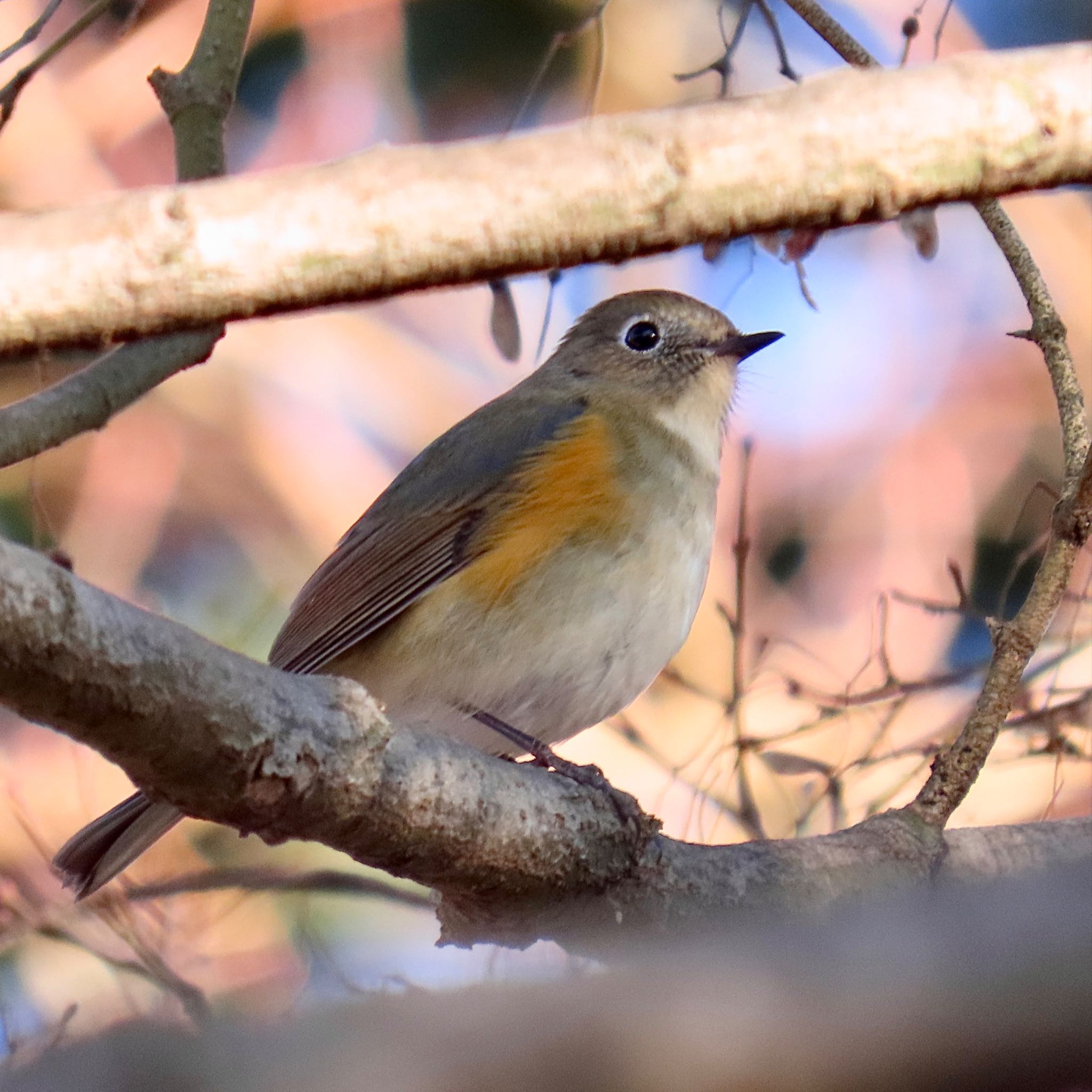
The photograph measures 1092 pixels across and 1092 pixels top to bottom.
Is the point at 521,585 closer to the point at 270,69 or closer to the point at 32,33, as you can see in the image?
the point at 32,33

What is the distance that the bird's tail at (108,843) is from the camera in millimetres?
3035

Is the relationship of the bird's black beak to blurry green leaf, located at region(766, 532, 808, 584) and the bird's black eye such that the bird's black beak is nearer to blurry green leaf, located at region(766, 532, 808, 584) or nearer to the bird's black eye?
the bird's black eye

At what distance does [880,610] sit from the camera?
4152 millimetres

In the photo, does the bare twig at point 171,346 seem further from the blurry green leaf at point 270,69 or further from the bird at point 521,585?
the blurry green leaf at point 270,69

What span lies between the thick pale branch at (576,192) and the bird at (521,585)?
161 centimetres

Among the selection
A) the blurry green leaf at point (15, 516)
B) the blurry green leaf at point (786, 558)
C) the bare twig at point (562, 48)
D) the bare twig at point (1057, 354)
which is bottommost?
the bare twig at point (1057, 354)

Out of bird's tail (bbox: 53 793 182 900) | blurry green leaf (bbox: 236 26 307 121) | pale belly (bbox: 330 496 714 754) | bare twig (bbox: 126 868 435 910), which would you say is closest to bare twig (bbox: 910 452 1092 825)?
pale belly (bbox: 330 496 714 754)

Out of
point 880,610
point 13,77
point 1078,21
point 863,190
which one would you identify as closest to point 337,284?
point 863,190

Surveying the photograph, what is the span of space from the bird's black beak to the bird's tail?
194 cm

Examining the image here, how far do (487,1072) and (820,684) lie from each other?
412 cm

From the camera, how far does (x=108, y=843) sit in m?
3.05

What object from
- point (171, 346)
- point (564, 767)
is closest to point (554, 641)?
point (564, 767)

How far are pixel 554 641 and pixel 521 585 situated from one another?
15 centimetres

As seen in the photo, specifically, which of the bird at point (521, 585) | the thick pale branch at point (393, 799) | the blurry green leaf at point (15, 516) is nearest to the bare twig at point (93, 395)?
the bird at point (521, 585)
